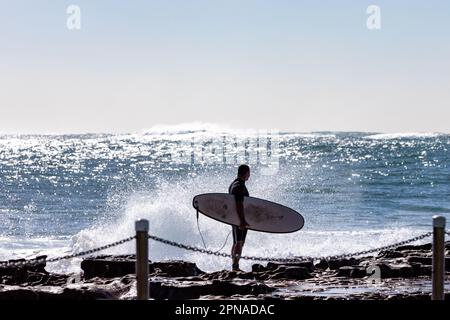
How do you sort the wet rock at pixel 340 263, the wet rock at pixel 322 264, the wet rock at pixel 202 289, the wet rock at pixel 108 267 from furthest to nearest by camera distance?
the wet rock at pixel 322 264, the wet rock at pixel 340 263, the wet rock at pixel 108 267, the wet rock at pixel 202 289

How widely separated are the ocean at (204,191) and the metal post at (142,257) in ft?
29.6

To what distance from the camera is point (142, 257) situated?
8.88m

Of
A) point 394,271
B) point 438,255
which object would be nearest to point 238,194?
point 394,271

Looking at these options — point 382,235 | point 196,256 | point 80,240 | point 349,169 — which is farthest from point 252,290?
point 349,169

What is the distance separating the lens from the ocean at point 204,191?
77.8 ft

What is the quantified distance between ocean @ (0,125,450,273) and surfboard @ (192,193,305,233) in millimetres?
3650

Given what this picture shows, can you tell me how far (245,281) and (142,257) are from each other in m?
3.17

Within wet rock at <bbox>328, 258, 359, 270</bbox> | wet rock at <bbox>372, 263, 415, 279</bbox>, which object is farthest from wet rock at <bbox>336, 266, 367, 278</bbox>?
wet rock at <bbox>328, 258, 359, 270</bbox>

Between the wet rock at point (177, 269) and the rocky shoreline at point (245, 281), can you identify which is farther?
the wet rock at point (177, 269)

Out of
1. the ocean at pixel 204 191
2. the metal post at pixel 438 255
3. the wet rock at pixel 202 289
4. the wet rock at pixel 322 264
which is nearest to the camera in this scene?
the metal post at pixel 438 255

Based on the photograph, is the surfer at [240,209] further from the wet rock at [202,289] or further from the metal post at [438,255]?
the metal post at [438,255]

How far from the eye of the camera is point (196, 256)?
19328mm

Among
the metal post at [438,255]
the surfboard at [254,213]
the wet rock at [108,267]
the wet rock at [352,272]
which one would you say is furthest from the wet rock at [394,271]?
the metal post at [438,255]
